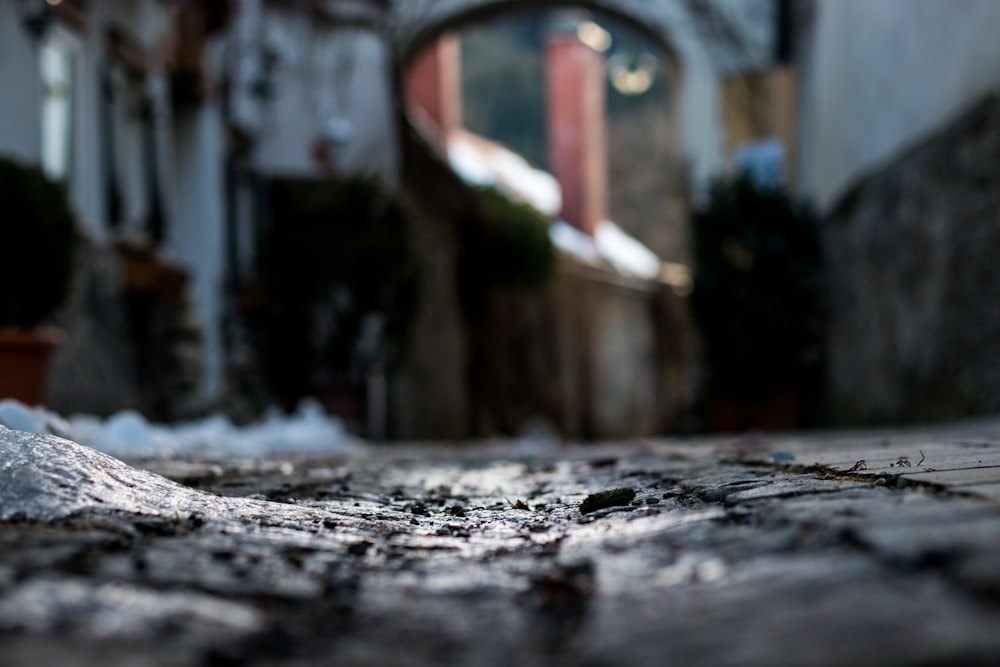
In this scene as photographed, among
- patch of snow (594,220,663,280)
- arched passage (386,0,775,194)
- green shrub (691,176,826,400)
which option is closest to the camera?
green shrub (691,176,826,400)

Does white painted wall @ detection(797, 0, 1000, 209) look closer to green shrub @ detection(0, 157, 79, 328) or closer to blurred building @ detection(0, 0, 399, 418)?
blurred building @ detection(0, 0, 399, 418)

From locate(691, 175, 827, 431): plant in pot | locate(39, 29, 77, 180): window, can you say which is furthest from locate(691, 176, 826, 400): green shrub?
locate(39, 29, 77, 180): window

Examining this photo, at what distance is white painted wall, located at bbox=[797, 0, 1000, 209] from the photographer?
7.40m

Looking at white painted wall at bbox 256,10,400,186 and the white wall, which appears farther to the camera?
white painted wall at bbox 256,10,400,186

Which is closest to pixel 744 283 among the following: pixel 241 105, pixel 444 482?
pixel 241 105

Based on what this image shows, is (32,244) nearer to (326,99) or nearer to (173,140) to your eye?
(173,140)

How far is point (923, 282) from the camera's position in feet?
27.6

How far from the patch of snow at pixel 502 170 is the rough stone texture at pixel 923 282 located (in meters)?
11.0

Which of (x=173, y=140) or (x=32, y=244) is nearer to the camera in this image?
(x=32, y=244)

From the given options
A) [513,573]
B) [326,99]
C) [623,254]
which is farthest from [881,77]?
[623,254]

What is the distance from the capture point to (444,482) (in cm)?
402

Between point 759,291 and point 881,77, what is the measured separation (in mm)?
2592

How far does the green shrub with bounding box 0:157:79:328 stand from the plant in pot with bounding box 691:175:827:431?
6700mm

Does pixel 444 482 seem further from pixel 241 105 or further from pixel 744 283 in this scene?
pixel 241 105
